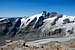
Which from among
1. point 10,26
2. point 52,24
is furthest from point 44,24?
point 10,26

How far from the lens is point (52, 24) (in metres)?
160

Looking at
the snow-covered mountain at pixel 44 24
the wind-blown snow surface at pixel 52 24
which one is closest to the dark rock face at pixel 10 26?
the snow-covered mountain at pixel 44 24

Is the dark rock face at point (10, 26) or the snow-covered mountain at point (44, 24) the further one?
the dark rock face at point (10, 26)

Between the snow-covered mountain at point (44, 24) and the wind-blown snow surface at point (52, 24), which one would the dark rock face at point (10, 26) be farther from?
the wind-blown snow surface at point (52, 24)

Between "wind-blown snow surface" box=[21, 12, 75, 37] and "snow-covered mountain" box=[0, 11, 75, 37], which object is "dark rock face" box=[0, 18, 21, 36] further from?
"wind-blown snow surface" box=[21, 12, 75, 37]

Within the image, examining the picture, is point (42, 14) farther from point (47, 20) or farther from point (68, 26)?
point (68, 26)

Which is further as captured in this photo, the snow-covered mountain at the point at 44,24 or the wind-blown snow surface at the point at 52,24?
the snow-covered mountain at the point at 44,24

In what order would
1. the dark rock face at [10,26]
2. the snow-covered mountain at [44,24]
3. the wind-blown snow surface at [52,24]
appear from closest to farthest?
the wind-blown snow surface at [52,24] → the snow-covered mountain at [44,24] → the dark rock face at [10,26]

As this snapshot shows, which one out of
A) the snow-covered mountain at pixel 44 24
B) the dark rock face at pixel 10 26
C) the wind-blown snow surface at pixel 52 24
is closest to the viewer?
the wind-blown snow surface at pixel 52 24

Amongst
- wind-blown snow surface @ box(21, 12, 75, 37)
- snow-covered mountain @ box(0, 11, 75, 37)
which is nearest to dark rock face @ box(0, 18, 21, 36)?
snow-covered mountain @ box(0, 11, 75, 37)

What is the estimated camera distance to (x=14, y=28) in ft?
576

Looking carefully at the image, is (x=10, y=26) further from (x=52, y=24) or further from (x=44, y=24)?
(x=52, y=24)

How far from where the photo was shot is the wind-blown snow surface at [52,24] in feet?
471

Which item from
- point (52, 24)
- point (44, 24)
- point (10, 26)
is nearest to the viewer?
point (52, 24)
